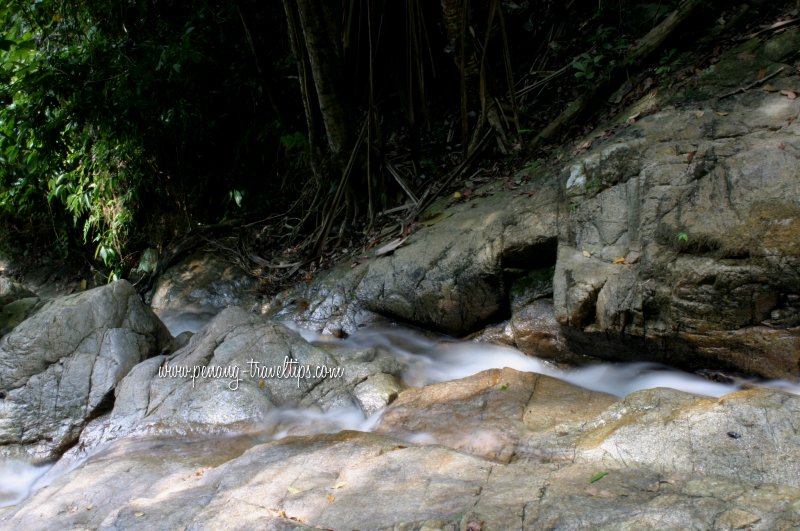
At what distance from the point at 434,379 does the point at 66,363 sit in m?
2.69

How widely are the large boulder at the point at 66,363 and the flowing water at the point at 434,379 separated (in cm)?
24

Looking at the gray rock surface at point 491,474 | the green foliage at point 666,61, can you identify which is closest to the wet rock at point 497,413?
the gray rock surface at point 491,474

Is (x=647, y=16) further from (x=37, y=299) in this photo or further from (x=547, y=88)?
(x=37, y=299)

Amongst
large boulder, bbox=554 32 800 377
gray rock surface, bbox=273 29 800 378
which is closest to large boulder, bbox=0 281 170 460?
gray rock surface, bbox=273 29 800 378

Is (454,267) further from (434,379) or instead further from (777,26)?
(777,26)

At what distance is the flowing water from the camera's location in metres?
3.84

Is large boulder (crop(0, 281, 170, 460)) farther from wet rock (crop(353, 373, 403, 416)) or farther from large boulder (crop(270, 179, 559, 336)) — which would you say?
wet rock (crop(353, 373, 403, 416))

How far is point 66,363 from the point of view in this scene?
475cm

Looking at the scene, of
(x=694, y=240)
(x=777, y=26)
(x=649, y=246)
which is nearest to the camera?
(x=694, y=240)

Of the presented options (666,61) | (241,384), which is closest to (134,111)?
(241,384)

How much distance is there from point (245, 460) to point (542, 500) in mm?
1621

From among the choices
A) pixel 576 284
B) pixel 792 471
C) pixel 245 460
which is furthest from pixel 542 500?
pixel 576 284

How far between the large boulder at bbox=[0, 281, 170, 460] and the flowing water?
0.78 ft

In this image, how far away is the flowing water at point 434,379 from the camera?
12.6 ft
